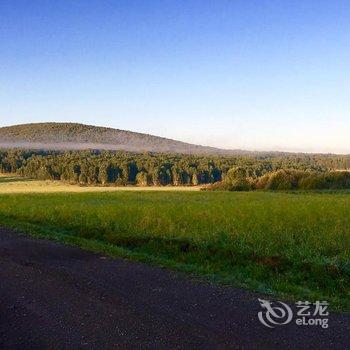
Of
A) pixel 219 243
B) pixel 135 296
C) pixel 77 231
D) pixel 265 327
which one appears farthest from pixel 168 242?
pixel 265 327

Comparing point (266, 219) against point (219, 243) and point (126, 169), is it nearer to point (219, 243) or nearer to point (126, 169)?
point (219, 243)

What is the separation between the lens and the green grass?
1327 centimetres

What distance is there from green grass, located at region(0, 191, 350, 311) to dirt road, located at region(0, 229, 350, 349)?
1.37 m

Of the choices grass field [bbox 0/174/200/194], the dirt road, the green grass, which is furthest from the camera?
grass field [bbox 0/174/200/194]

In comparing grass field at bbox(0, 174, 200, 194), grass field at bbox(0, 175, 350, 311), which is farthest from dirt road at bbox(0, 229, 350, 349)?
grass field at bbox(0, 174, 200, 194)

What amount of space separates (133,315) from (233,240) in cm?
924

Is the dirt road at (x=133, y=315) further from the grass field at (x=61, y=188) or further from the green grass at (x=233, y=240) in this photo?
the grass field at (x=61, y=188)

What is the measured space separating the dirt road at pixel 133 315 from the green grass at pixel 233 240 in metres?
1.37

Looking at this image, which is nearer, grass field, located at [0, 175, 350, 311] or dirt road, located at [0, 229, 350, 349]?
dirt road, located at [0, 229, 350, 349]

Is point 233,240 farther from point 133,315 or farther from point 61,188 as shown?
point 61,188

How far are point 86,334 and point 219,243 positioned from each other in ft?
32.5

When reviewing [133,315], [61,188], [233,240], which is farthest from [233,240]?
[61,188]

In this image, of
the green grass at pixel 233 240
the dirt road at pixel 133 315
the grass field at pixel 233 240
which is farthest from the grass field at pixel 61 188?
the dirt road at pixel 133 315

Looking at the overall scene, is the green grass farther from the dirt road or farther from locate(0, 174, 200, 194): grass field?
locate(0, 174, 200, 194): grass field
